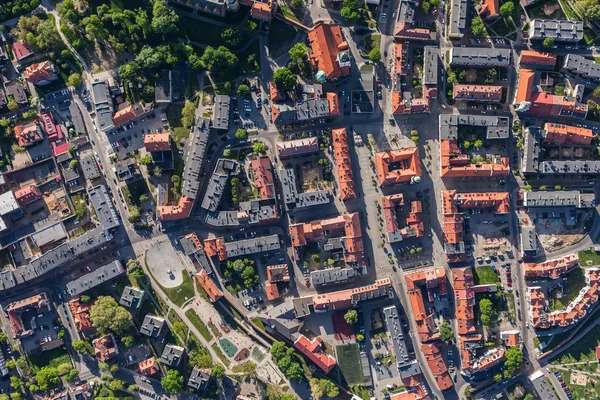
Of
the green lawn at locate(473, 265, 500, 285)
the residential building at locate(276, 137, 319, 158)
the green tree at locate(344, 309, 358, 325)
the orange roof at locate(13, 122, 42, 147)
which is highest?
the orange roof at locate(13, 122, 42, 147)

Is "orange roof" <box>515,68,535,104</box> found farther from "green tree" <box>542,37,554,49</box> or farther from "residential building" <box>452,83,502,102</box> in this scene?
"green tree" <box>542,37,554,49</box>

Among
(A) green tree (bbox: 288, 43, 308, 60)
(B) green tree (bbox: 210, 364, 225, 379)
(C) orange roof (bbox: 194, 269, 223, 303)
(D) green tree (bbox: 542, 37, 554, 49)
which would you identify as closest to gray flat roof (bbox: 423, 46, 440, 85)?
(D) green tree (bbox: 542, 37, 554, 49)

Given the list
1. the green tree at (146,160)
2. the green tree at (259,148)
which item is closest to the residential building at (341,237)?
the green tree at (259,148)

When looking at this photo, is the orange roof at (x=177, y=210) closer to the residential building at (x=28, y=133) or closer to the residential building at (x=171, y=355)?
the residential building at (x=171, y=355)

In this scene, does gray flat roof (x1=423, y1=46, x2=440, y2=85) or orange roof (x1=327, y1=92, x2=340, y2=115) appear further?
gray flat roof (x1=423, y1=46, x2=440, y2=85)

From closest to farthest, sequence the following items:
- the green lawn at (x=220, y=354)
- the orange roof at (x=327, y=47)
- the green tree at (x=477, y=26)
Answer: the orange roof at (x=327, y=47)
the green tree at (x=477, y=26)
the green lawn at (x=220, y=354)

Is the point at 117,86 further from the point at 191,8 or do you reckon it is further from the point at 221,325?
the point at 221,325

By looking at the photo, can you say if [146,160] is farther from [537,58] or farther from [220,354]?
[537,58]
